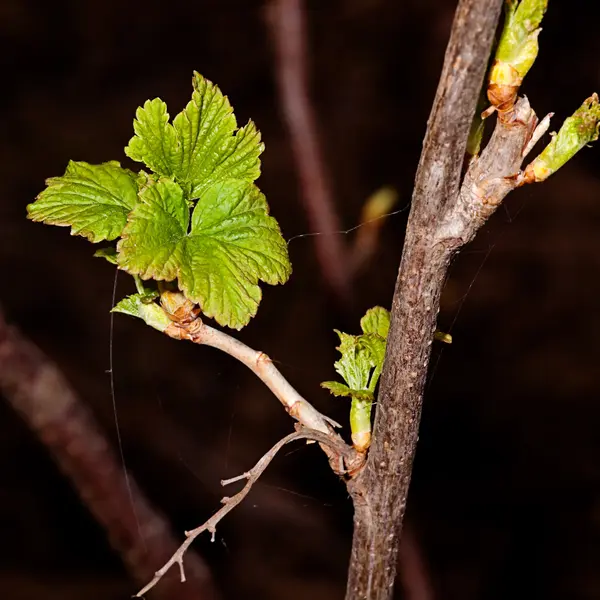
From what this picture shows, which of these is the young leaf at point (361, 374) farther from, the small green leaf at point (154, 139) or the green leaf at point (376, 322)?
the small green leaf at point (154, 139)

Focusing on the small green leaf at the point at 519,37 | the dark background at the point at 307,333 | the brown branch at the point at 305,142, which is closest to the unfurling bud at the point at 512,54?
the small green leaf at the point at 519,37

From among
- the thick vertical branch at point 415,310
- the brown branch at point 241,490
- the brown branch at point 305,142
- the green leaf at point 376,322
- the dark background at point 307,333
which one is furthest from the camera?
the dark background at point 307,333

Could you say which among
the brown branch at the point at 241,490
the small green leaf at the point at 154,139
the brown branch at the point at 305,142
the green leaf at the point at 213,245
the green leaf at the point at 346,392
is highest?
the brown branch at the point at 305,142

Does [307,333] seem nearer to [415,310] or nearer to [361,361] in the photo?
[361,361]

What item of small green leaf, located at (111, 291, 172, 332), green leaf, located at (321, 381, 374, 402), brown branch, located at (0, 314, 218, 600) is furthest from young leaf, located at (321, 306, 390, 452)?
brown branch, located at (0, 314, 218, 600)

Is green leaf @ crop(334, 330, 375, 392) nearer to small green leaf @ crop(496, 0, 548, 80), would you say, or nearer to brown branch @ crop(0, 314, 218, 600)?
small green leaf @ crop(496, 0, 548, 80)
